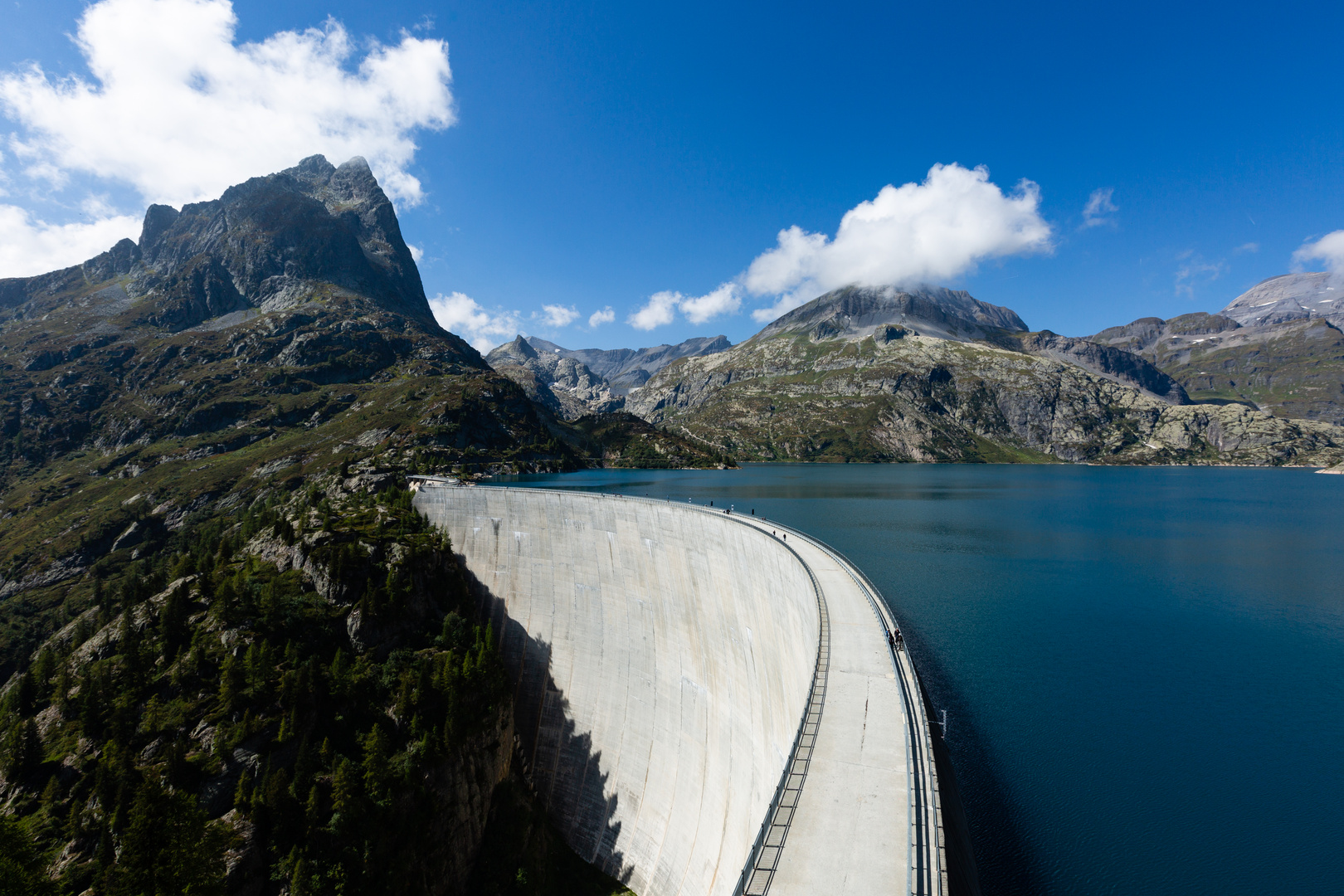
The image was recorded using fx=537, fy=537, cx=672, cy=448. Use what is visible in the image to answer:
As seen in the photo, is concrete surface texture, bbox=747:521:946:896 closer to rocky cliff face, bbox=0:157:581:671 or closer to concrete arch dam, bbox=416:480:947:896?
concrete arch dam, bbox=416:480:947:896

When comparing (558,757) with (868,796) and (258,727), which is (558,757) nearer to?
(258,727)

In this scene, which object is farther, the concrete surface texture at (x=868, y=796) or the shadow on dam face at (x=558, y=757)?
the shadow on dam face at (x=558, y=757)

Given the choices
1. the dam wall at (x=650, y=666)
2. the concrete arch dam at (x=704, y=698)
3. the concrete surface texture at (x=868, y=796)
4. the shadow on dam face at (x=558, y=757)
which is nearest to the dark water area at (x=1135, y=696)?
the concrete surface texture at (x=868, y=796)

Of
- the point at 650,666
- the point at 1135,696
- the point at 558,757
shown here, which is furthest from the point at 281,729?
the point at 1135,696

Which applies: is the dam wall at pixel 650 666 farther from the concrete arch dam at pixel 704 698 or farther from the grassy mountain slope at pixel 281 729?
the grassy mountain slope at pixel 281 729

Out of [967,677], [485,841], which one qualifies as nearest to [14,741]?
[485,841]

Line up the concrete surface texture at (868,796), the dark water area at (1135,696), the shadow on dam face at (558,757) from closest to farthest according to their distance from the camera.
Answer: the concrete surface texture at (868,796)
the dark water area at (1135,696)
the shadow on dam face at (558,757)
